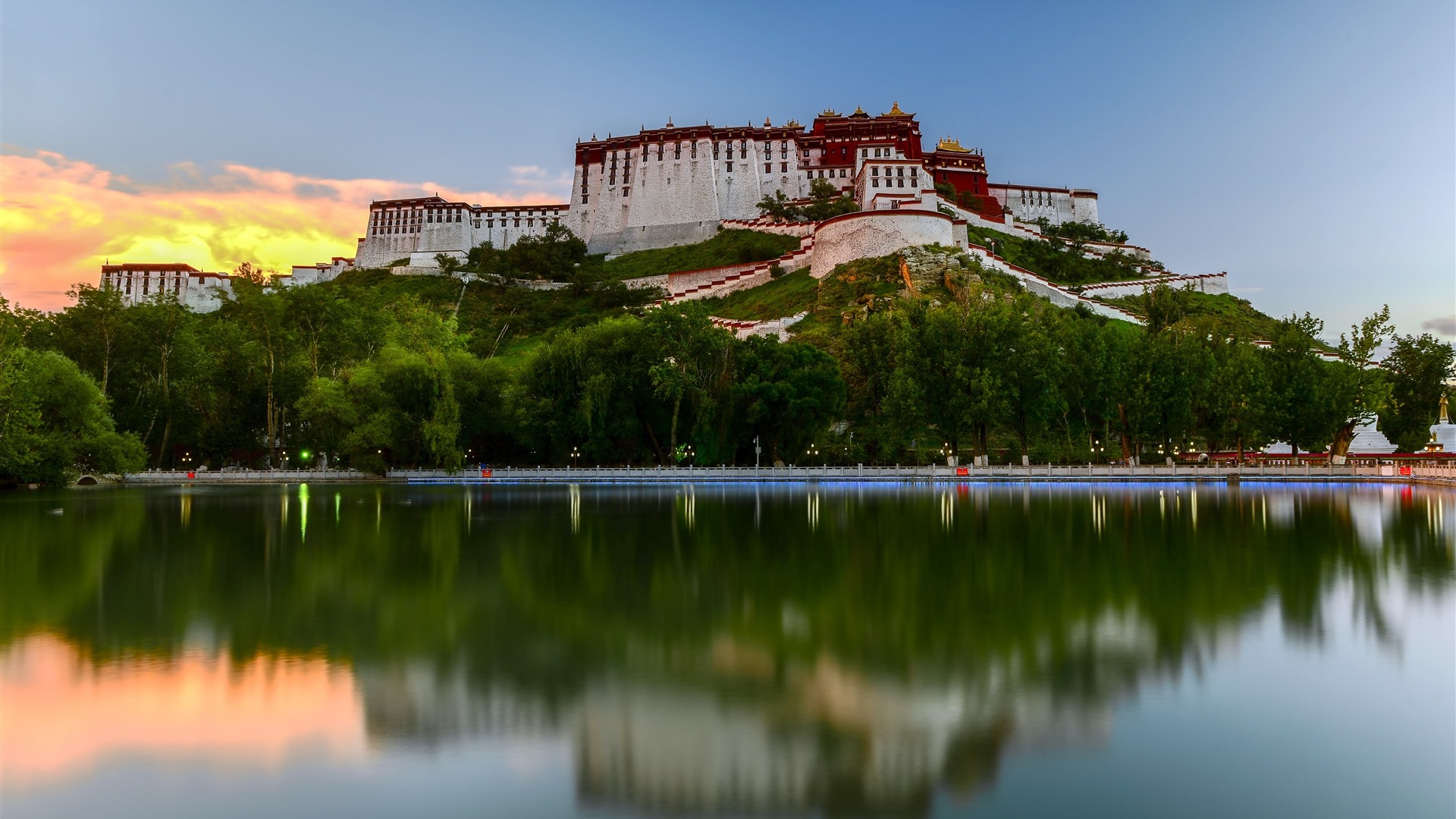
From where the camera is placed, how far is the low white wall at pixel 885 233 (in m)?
68.6

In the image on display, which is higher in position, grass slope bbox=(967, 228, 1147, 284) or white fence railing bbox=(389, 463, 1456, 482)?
grass slope bbox=(967, 228, 1147, 284)

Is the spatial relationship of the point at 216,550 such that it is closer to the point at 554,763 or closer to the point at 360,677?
the point at 360,677

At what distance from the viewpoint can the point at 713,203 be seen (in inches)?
3706

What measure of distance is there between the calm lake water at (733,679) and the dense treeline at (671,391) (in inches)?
1029

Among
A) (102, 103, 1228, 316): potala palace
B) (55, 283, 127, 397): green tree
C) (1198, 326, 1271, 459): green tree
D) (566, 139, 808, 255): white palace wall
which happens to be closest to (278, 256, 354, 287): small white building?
(102, 103, 1228, 316): potala palace

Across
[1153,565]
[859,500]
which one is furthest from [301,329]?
[1153,565]

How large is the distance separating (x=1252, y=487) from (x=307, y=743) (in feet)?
124

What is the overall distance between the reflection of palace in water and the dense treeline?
1395 inches

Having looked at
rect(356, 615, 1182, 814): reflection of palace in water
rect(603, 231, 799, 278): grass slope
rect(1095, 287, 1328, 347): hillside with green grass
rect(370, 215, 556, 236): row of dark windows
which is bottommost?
rect(356, 615, 1182, 814): reflection of palace in water

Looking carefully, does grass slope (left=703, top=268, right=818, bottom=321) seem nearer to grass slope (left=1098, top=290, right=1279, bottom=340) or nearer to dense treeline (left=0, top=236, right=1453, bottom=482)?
dense treeline (left=0, top=236, right=1453, bottom=482)

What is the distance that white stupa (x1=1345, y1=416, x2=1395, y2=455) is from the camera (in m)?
55.9

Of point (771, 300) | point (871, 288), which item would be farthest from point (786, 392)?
point (771, 300)

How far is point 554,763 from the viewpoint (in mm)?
6672

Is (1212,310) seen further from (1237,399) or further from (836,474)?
(836,474)
